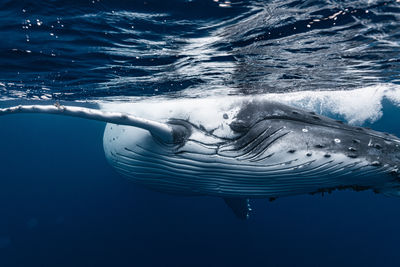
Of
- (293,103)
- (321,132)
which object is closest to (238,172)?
(321,132)

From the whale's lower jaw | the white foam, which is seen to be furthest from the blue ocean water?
the whale's lower jaw

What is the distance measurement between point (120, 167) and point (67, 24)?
3.16 meters

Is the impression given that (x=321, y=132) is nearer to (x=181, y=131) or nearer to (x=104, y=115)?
(x=181, y=131)

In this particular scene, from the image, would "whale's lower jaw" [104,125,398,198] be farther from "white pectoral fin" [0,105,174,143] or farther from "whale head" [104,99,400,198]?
"white pectoral fin" [0,105,174,143]

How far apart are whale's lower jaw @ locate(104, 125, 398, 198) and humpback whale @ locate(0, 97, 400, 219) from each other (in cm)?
1

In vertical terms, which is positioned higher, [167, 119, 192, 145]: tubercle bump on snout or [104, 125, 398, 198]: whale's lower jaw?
[167, 119, 192, 145]: tubercle bump on snout

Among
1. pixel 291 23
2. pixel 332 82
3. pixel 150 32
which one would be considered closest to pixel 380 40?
pixel 291 23

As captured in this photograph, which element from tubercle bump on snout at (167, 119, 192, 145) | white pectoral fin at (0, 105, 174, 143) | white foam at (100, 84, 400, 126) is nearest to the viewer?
white pectoral fin at (0, 105, 174, 143)

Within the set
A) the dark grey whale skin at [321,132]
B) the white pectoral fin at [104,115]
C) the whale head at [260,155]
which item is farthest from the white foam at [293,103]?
the white pectoral fin at [104,115]

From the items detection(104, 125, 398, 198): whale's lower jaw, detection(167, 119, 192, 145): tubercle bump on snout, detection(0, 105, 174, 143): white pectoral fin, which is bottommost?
detection(104, 125, 398, 198): whale's lower jaw

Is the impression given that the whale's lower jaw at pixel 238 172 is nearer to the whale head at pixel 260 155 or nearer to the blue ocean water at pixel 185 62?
the whale head at pixel 260 155

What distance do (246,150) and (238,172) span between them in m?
0.35

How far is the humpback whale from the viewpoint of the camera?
3139 millimetres

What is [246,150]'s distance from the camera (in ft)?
12.1
